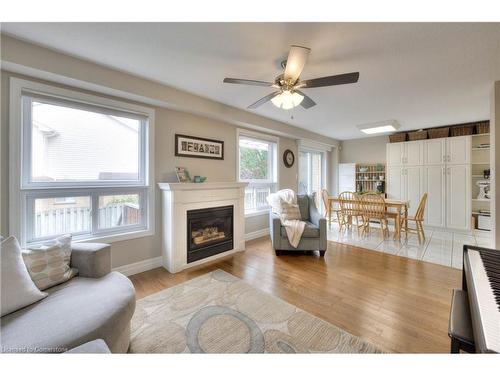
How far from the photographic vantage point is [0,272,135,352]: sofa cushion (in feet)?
2.99

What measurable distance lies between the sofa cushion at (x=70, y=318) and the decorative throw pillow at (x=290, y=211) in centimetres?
237

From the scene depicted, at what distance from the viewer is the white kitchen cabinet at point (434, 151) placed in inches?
168

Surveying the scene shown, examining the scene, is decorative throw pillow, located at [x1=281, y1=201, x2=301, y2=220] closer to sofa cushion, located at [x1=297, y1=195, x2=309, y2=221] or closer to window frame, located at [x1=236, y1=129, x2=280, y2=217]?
sofa cushion, located at [x1=297, y1=195, x2=309, y2=221]

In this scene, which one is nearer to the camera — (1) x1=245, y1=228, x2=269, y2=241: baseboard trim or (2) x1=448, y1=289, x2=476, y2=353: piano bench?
(2) x1=448, y1=289, x2=476, y2=353: piano bench

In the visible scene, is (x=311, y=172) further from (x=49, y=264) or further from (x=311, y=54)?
(x=49, y=264)

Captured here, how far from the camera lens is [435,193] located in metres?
4.40

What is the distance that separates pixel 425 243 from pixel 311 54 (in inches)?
152

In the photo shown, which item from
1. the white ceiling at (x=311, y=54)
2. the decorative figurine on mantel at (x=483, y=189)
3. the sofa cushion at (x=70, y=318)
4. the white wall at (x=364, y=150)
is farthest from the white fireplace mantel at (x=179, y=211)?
the decorative figurine on mantel at (x=483, y=189)

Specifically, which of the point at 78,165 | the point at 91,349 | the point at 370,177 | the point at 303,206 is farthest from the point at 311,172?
the point at 91,349

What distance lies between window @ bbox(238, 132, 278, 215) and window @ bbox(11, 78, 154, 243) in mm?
1719

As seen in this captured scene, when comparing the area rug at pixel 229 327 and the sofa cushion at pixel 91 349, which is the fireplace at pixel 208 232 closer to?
the area rug at pixel 229 327

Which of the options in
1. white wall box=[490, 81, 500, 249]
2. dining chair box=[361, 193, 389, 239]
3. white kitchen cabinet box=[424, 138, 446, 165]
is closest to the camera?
white wall box=[490, 81, 500, 249]

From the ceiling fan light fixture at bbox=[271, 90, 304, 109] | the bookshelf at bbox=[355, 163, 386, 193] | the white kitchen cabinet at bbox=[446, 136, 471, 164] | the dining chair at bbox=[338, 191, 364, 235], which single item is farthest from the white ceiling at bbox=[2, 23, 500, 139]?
the bookshelf at bbox=[355, 163, 386, 193]
